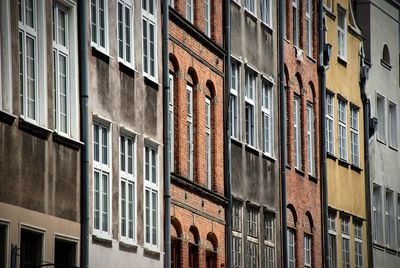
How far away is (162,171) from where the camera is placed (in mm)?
Result: 41250

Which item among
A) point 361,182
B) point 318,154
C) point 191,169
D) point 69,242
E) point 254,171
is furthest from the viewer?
point 361,182

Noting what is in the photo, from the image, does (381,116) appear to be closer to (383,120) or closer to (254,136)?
(383,120)

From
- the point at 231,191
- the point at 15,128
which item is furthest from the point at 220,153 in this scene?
the point at 15,128

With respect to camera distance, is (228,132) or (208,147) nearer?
(208,147)

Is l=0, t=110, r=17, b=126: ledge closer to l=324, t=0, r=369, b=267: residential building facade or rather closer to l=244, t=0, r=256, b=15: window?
l=244, t=0, r=256, b=15: window

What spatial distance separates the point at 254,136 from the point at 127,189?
469 inches

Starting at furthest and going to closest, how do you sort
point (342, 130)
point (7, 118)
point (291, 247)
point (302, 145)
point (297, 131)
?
1. point (342, 130)
2. point (302, 145)
3. point (297, 131)
4. point (291, 247)
5. point (7, 118)

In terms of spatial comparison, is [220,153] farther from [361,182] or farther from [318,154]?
[361,182]

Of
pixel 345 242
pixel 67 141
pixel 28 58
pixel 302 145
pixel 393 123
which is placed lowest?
pixel 67 141

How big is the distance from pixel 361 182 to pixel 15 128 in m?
30.7

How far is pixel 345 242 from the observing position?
60.1 metres

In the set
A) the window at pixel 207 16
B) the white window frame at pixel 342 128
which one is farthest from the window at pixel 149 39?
the white window frame at pixel 342 128

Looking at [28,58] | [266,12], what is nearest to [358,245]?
[266,12]

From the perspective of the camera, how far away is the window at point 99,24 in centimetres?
3725
